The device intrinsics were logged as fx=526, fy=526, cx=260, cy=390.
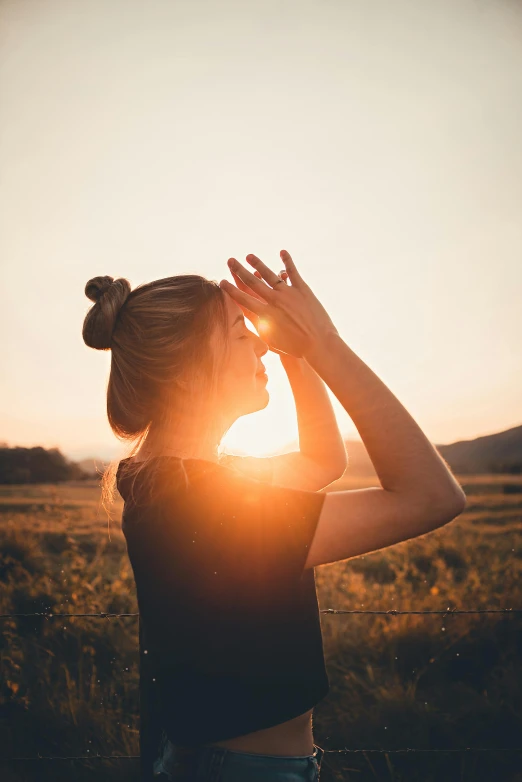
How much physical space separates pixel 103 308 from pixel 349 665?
3113 mm

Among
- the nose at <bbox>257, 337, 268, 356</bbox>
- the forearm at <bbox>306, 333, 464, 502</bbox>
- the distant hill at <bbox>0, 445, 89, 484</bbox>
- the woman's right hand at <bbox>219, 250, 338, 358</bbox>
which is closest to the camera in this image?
the forearm at <bbox>306, 333, 464, 502</bbox>

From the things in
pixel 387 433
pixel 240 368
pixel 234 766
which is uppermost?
pixel 240 368

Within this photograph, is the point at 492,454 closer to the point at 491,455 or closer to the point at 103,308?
the point at 491,455

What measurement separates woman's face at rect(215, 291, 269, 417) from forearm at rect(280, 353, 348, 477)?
8.8 inches

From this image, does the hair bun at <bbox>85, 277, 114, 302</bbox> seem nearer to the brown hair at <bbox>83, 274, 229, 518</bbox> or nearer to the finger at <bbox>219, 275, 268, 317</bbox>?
the brown hair at <bbox>83, 274, 229, 518</bbox>

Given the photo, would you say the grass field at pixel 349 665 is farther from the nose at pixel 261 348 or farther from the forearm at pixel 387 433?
the forearm at pixel 387 433

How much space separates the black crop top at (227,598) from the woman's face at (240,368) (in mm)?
364

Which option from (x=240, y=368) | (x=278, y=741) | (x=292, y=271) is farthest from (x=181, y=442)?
(x=278, y=741)

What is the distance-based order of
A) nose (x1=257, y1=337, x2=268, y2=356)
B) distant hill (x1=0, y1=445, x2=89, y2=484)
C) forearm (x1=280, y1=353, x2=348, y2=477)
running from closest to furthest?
1. nose (x1=257, y1=337, x2=268, y2=356)
2. forearm (x1=280, y1=353, x2=348, y2=477)
3. distant hill (x1=0, y1=445, x2=89, y2=484)

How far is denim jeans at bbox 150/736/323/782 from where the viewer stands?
1032 millimetres

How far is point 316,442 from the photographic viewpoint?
1.60 m

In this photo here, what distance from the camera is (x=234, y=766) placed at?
3.39 ft

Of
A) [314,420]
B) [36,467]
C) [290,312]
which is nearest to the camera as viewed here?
[290,312]

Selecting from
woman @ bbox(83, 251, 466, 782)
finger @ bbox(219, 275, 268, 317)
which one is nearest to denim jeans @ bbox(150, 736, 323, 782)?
woman @ bbox(83, 251, 466, 782)
